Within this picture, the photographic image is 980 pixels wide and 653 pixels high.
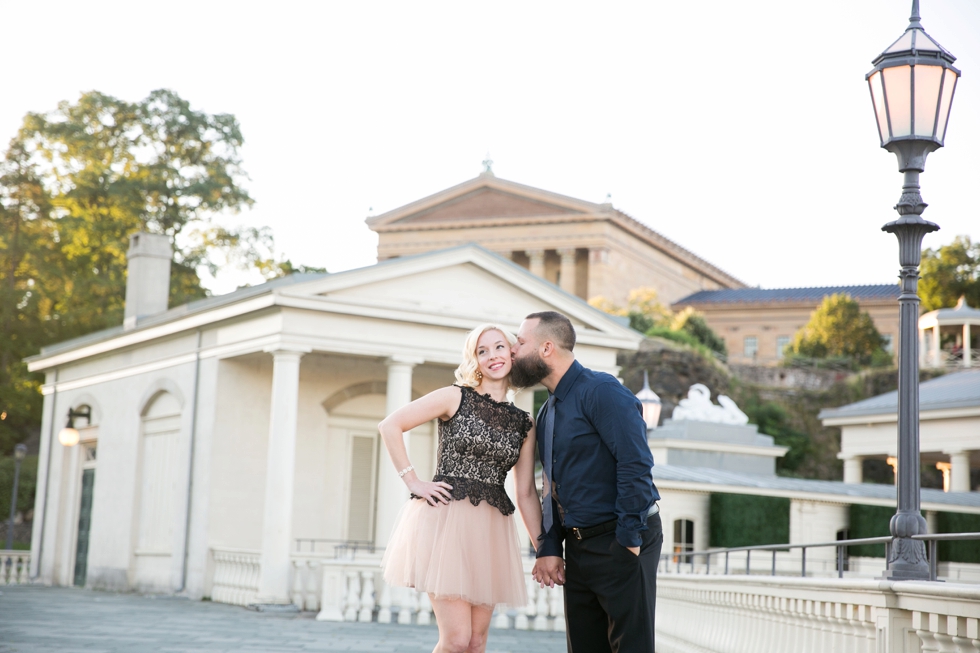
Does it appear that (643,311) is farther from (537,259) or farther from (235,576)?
(235,576)

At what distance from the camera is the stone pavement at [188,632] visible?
37.4 ft

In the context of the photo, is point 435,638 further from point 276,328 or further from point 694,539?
point 694,539

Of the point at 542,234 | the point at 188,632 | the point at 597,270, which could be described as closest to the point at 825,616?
the point at 188,632

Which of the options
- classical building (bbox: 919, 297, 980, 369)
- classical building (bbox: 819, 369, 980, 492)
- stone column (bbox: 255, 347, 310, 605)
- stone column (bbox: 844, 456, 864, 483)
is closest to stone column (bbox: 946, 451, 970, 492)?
classical building (bbox: 819, 369, 980, 492)

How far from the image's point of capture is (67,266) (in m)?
42.8

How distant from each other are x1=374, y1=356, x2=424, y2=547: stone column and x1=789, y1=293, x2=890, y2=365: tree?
131ft

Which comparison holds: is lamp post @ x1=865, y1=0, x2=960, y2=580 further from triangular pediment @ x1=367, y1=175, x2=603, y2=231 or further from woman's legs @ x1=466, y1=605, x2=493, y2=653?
triangular pediment @ x1=367, y1=175, x2=603, y2=231

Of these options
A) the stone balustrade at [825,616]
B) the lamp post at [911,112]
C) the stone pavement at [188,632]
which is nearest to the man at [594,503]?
the stone balustrade at [825,616]

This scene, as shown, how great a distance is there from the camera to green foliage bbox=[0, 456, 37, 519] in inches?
1533

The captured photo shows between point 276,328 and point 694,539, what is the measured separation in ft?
38.7

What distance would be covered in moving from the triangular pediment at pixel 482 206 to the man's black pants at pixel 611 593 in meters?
64.5

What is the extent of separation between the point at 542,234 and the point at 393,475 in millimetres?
51261

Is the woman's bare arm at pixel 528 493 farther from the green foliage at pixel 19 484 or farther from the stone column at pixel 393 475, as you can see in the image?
the green foliage at pixel 19 484

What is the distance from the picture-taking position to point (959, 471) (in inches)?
1304
